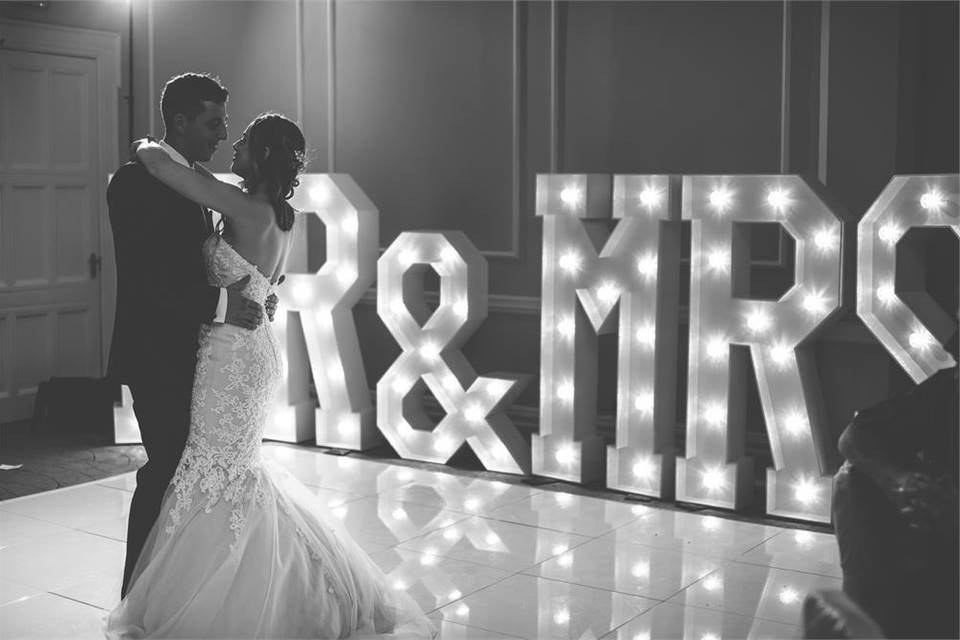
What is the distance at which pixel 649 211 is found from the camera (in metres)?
5.02

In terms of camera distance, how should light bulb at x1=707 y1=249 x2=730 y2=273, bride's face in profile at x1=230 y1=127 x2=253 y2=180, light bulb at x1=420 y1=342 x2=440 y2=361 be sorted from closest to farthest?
bride's face in profile at x1=230 y1=127 x2=253 y2=180 → light bulb at x1=707 y1=249 x2=730 y2=273 → light bulb at x1=420 y1=342 x2=440 y2=361

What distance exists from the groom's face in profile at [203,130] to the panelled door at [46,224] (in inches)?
151

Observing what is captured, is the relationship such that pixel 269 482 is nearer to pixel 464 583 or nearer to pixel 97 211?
pixel 464 583

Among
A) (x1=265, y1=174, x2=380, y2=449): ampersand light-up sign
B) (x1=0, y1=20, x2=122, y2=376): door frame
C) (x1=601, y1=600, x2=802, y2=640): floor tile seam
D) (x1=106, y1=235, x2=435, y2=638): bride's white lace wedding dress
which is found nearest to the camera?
(x1=106, y1=235, x2=435, y2=638): bride's white lace wedding dress

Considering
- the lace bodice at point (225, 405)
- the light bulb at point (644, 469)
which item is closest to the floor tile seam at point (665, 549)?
the light bulb at point (644, 469)

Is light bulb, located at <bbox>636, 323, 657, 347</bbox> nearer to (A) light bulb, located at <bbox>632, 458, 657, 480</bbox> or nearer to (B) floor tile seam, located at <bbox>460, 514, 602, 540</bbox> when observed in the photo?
(A) light bulb, located at <bbox>632, 458, 657, 480</bbox>

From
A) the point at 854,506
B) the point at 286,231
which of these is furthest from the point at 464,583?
the point at 854,506

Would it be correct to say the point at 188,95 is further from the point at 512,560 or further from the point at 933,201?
the point at 933,201

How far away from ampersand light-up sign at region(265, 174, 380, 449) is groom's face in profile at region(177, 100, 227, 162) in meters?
2.45

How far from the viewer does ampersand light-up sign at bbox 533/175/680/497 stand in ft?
A: 16.5

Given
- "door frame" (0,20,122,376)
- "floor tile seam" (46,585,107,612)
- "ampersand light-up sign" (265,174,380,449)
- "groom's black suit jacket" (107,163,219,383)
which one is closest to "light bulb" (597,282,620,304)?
"ampersand light-up sign" (265,174,380,449)

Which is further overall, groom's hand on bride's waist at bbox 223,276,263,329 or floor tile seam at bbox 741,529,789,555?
floor tile seam at bbox 741,529,789,555

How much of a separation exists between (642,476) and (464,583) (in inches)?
54.4

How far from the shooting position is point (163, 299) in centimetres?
326
